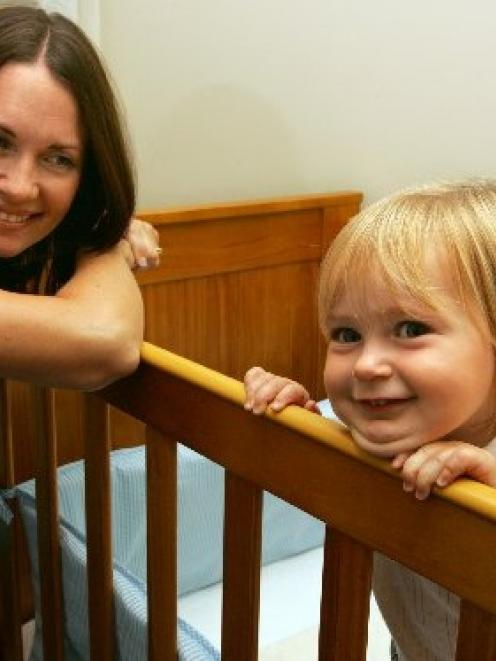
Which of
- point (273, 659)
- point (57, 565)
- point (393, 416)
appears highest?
point (393, 416)

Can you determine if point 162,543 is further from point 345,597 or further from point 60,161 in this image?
point 60,161

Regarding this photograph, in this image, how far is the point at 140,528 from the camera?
1.63m

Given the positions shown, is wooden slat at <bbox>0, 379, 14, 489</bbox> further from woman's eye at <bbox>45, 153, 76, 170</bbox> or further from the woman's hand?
woman's eye at <bbox>45, 153, 76, 170</bbox>

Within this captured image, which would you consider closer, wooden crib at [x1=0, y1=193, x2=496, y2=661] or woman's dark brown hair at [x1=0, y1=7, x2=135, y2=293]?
wooden crib at [x1=0, y1=193, x2=496, y2=661]

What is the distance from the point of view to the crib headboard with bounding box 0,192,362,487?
5.81 feet

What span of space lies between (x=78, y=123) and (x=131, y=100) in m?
0.85

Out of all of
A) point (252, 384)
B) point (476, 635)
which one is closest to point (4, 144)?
point (252, 384)

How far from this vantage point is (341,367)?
0.76 meters

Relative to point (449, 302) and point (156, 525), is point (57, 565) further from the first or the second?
point (449, 302)

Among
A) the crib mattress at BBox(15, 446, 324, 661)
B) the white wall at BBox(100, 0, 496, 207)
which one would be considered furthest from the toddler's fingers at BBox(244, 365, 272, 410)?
the white wall at BBox(100, 0, 496, 207)

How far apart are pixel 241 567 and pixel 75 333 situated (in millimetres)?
275

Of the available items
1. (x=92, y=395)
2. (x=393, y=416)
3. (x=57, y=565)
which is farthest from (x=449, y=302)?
(x=57, y=565)

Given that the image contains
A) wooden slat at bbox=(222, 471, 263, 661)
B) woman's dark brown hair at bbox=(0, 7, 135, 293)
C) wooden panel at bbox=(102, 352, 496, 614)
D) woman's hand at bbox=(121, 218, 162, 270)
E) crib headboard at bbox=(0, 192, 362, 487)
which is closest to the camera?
wooden panel at bbox=(102, 352, 496, 614)

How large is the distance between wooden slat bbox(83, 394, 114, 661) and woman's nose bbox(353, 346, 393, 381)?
1.38 feet
